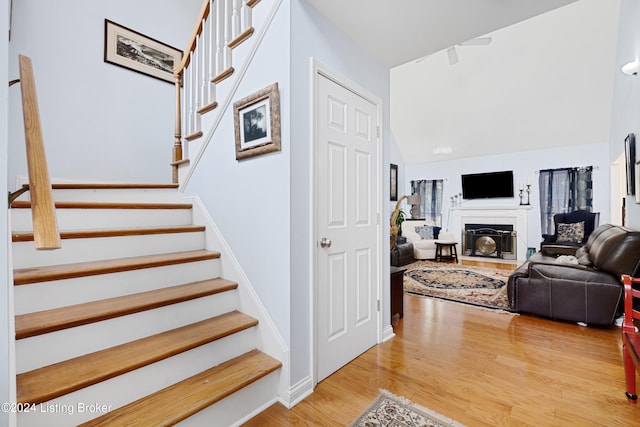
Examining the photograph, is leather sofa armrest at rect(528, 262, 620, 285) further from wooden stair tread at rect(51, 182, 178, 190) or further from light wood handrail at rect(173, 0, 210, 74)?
light wood handrail at rect(173, 0, 210, 74)

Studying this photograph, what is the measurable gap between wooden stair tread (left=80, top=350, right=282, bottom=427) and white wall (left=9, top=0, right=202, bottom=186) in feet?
8.61

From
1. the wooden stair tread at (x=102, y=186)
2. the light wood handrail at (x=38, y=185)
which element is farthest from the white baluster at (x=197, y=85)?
the light wood handrail at (x=38, y=185)

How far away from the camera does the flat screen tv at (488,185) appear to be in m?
6.65

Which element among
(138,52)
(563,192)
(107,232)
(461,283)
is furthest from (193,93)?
(563,192)

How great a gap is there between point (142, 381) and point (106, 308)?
16.7 inches

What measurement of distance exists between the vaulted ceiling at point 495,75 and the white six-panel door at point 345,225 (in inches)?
20.8

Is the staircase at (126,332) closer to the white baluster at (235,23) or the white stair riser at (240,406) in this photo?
the white stair riser at (240,406)

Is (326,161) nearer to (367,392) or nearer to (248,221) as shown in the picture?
(248,221)

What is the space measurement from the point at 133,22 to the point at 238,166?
271cm

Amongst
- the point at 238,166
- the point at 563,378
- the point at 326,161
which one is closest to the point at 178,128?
the point at 238,166

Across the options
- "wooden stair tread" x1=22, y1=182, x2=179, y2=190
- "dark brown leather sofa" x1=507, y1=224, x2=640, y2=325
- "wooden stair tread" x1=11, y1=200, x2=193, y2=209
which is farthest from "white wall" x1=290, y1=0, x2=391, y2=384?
"dark brown leather sofa" x1=507, y1=224, x2=640, y2=325

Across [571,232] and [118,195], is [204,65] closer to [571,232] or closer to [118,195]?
[118,195]

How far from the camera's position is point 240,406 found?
1545mm

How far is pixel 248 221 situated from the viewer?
1.99 meters
